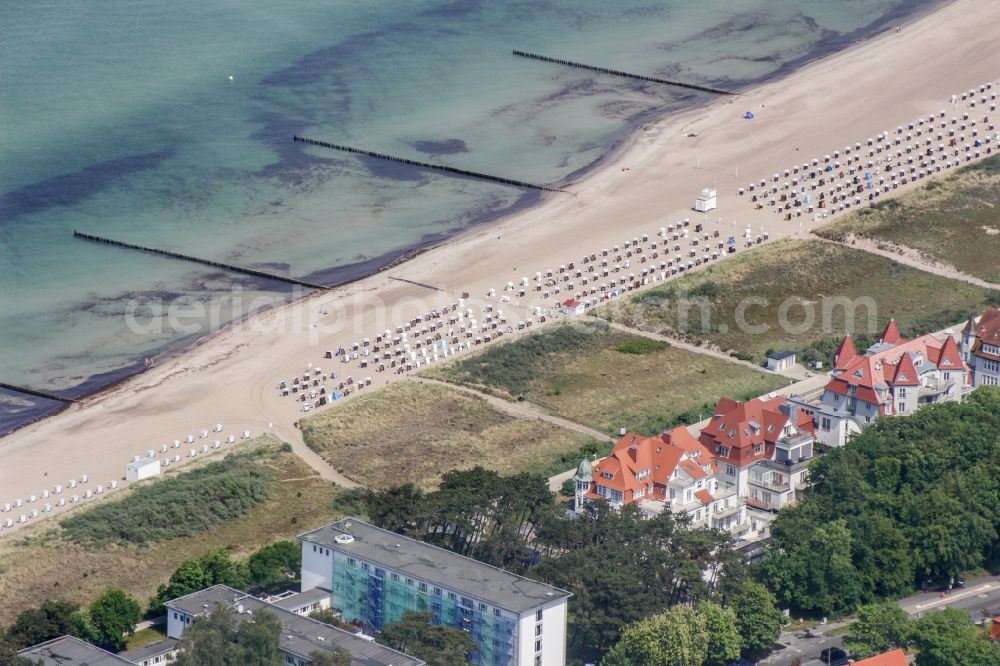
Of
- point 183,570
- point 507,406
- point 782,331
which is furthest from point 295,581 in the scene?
point 782,331

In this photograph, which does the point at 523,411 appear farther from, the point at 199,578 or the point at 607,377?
the point at 199,578

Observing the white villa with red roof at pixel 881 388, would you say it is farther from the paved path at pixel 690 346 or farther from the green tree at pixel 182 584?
the green tree at pixel 182 584

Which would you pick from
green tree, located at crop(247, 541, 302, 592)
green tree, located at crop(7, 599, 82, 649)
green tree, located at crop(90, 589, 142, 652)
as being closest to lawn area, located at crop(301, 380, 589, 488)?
green tree, located at crop(247, 541, 302, 592)

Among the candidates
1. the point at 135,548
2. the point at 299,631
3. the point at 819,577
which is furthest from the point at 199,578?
the point at 819,577

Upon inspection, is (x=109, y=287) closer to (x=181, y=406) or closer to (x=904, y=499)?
(x=181, y=406)

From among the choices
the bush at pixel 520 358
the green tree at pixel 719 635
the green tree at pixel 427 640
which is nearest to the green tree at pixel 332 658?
the green tree at pixel 427 640

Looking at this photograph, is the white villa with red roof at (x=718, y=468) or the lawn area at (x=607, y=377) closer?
the white villa with red roof at (x=718, y=468)
